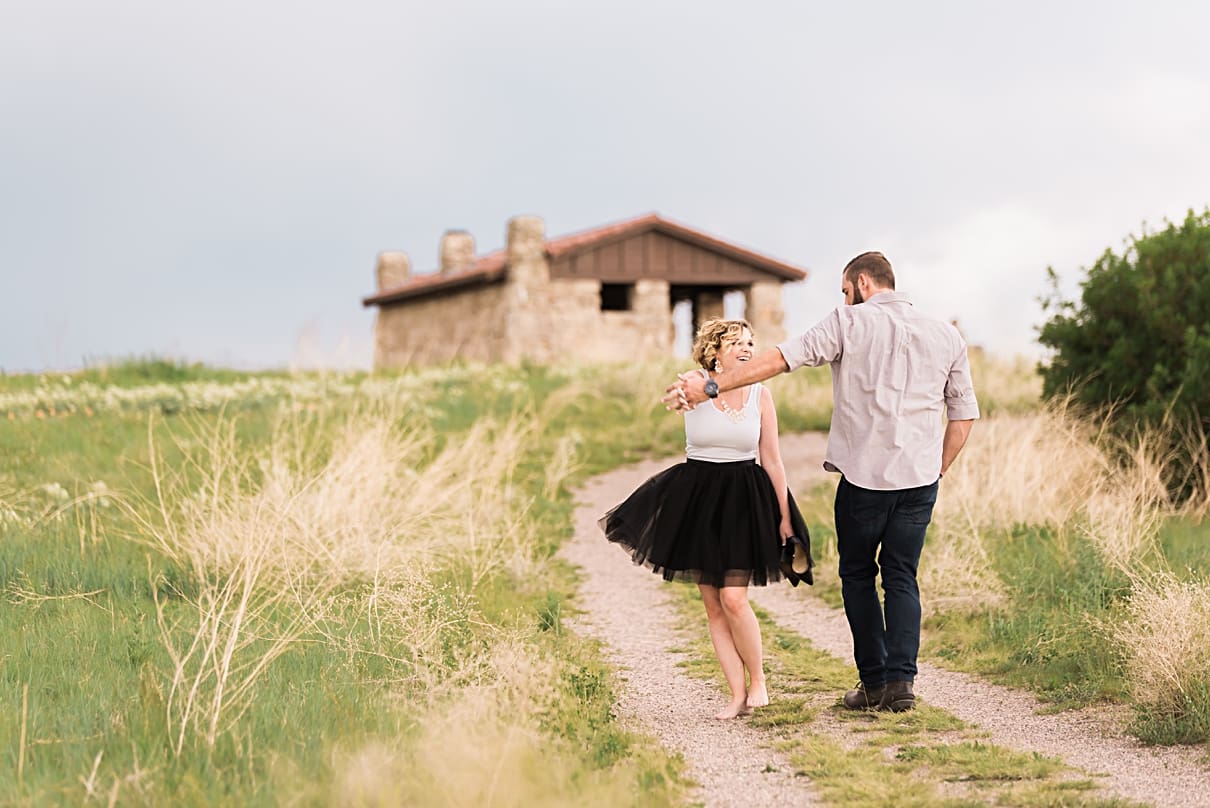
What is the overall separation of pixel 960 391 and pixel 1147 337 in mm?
8157

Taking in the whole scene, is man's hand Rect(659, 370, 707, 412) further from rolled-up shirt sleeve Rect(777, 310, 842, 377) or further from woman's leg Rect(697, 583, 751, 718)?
woman's leg Rect(697, 583, 751, 718)

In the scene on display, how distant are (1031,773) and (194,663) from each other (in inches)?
156

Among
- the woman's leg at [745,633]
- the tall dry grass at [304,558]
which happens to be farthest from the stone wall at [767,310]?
the woman's leg at [745,633]

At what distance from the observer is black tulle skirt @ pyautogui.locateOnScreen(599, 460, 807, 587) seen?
568 cm

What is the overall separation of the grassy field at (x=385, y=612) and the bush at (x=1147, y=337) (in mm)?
561

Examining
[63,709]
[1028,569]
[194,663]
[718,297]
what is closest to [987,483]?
[1028,569]

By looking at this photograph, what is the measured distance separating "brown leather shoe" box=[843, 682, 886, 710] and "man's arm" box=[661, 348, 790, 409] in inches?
70.8

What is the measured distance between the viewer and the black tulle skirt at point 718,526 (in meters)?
5.68

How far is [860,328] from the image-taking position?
5.81 meters

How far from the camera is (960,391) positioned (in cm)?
600

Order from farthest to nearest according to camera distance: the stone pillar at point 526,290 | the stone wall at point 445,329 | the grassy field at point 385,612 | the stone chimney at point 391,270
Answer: the stone chimney at point 391,270 < the stone wall at point 445,329 < the stone pillar at point 526,290 < the grassy field at point 385,612

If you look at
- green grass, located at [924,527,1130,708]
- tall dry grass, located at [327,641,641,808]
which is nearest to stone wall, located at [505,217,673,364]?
green grass, located at [924,527,1130,708]

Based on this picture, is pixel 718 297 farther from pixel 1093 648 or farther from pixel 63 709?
pixel 63 709

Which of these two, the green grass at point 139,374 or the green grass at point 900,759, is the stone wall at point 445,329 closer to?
the green grass at point 139,374
